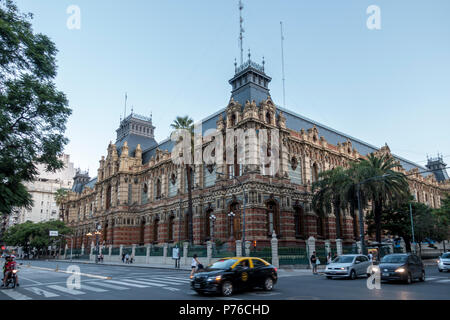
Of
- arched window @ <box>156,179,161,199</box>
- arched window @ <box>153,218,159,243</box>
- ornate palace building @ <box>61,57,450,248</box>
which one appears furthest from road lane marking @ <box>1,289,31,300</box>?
arched window @ <box>156,179,161,199</box>

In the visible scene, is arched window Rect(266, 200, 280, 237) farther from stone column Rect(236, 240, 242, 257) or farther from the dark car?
the dark car

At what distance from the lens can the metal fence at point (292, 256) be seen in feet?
105

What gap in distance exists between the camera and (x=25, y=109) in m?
16.9

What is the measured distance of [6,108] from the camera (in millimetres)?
15953

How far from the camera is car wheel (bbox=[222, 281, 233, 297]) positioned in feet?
44.7

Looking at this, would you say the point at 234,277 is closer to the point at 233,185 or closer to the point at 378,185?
the point at 233,185

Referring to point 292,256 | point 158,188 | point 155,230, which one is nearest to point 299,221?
point 292,256

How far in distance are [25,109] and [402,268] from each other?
2034cm

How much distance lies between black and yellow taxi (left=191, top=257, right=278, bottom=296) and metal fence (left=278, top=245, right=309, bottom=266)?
17.2 m

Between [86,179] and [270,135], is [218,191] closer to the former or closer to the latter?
[270,135]

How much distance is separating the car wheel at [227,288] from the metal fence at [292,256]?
19.1 meters

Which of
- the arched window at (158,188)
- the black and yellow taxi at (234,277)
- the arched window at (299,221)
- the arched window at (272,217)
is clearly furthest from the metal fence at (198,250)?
the black and yellow taxi at (234,277)

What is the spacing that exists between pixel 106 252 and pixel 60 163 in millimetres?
41542
